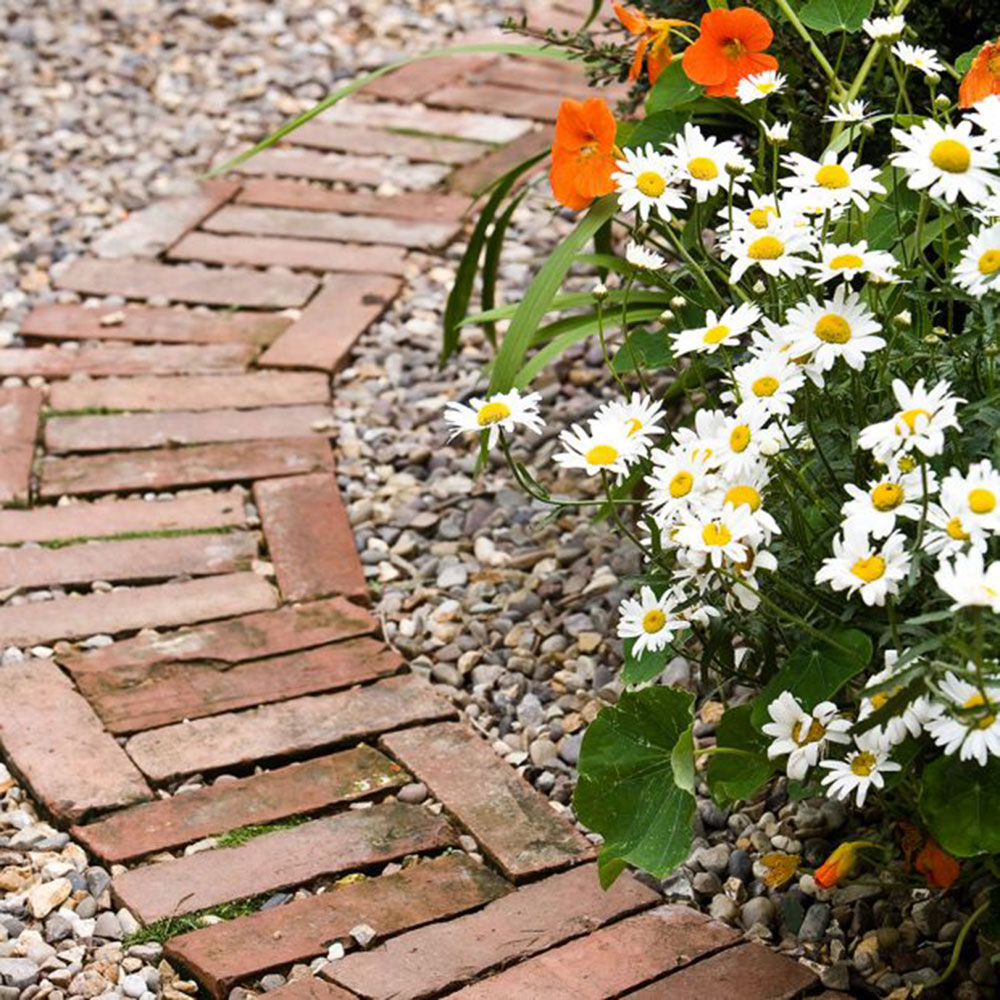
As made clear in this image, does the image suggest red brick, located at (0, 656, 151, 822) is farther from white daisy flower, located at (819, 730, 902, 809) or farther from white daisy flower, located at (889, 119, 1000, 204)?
white daisy flower, located at (889, 119, 1000, 204)

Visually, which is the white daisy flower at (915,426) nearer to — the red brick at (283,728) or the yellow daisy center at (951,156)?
the yellow daisy center at (951,156)

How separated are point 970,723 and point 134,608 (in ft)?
4.62

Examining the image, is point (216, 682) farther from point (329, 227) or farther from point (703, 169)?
point (329, 227)

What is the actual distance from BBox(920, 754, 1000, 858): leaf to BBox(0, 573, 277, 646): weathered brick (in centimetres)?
120

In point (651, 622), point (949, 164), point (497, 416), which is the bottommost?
point (651, 622)

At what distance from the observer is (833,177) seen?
178 cm

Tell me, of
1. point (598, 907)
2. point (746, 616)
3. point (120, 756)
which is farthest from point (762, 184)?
point (120, 756)

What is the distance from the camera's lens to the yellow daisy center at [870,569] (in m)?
1.56

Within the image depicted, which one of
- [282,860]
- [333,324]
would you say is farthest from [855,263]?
[333,324]

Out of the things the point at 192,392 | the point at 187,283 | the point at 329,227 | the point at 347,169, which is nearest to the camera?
the point at 192,392

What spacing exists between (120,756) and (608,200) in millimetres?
943

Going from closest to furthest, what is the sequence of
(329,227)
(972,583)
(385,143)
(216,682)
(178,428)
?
(972,583), (216,682), (178,428), (329,227), (385,143)

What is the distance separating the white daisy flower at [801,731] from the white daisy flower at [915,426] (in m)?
0.25

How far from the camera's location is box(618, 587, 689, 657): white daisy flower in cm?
180
